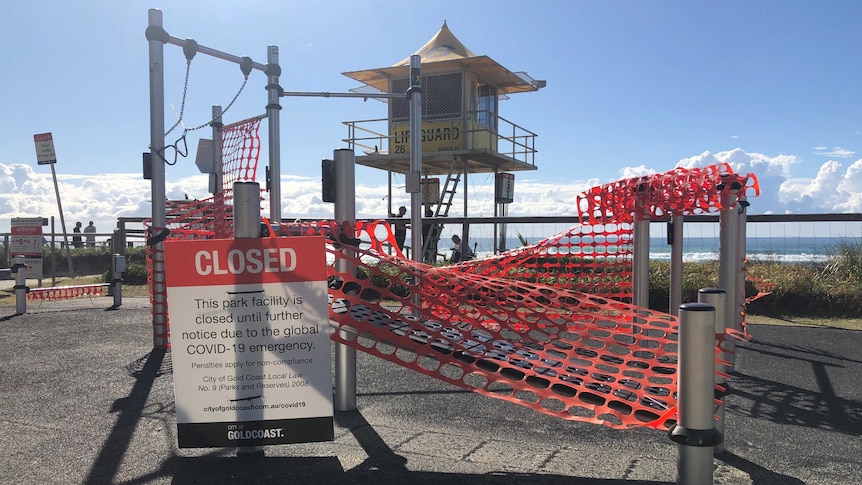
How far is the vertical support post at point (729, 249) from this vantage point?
520 centimetres

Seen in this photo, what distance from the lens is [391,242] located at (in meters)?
5.57

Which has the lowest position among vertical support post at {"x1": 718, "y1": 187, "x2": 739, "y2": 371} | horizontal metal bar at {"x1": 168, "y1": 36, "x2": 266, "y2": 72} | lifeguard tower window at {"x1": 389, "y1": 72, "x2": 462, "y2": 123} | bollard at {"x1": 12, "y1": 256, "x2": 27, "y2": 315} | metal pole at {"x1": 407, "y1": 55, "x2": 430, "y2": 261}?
bollard at {"x1": 12, "y1": 256, "x2": 27, "y2": 315}

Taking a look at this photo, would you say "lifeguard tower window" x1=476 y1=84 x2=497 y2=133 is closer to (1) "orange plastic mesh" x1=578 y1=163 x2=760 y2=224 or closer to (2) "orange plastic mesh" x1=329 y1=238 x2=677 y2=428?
(1) "orange plastic mesh" x1=578 y1=163 x2=760 y2=224

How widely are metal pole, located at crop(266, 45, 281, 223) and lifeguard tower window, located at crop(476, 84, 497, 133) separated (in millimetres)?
14276

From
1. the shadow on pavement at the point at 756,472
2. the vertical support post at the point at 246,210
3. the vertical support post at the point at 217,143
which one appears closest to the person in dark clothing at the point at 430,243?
the vertical support post at the point at 217,143

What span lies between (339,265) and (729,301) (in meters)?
2.89

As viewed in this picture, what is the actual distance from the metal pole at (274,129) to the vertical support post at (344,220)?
12.8 ft

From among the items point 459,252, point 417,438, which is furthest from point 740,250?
point 459,252

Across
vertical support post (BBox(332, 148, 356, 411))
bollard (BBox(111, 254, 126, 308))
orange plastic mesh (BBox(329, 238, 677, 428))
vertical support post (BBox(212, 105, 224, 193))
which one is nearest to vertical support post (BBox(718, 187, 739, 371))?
orange plastic mesh (BBox(329, 238, 677, 428))

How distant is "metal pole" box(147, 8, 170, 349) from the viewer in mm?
7223

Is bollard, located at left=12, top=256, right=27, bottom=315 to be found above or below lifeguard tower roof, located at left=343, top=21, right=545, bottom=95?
below

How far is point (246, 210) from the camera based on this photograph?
3.33 meters

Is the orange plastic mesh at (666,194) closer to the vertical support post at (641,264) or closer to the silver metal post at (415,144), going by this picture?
the vertical support post at (641,264)

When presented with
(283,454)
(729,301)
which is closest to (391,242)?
(283,454)
